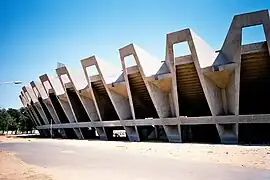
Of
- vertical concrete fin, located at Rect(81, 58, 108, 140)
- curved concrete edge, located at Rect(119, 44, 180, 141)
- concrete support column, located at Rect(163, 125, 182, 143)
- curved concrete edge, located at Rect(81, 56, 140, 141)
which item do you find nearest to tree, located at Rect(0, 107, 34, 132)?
vertical concrete fin, located at Rect(81, 58, 108, 140)

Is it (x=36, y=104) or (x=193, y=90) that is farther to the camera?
(x=36, y=104)

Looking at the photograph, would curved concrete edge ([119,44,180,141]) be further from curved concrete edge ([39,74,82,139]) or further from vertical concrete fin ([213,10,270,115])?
curved concrete edge ([39,74,82,139])

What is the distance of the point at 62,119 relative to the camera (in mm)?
56625

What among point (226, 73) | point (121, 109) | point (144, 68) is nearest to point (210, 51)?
point (226, 73)

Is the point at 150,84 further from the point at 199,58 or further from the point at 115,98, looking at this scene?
the point at 115,98

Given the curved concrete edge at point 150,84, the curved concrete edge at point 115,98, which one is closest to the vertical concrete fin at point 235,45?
the curved concrete edge at point 150,84

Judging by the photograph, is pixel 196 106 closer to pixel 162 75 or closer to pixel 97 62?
pixel 162 75

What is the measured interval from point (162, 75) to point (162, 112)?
4995 mm

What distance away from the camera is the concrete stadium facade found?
24.3 metres

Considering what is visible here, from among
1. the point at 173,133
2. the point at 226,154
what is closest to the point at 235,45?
the point at 226,154

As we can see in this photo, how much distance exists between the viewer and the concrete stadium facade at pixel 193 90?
24305 millimetres

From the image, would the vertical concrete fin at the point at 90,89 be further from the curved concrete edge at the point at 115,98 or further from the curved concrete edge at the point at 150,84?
the curved concrete edge at the point at 150,84

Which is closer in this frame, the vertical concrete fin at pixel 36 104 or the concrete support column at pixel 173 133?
the concrete support column at pixel 173 133

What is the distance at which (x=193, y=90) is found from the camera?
31.5 m
